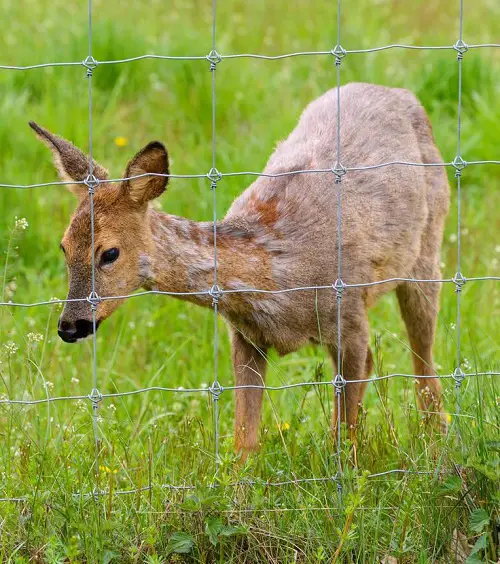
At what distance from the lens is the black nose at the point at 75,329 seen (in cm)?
445

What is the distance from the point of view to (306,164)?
523 centimetres

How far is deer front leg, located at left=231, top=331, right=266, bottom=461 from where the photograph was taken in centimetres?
496

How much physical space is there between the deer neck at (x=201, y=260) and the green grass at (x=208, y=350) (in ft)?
1.41

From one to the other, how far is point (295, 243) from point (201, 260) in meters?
0.47

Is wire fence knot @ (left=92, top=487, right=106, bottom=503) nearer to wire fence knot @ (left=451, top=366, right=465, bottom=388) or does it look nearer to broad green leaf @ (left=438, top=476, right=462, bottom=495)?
broad green leaf @ (left=438, top=476, right=462, bottom=495)

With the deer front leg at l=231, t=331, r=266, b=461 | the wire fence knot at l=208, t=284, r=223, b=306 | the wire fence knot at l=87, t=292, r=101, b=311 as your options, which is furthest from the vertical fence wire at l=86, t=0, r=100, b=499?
the deer front leg at l=231, t=331, r=266, b=461

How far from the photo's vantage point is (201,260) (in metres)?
→ 4.71

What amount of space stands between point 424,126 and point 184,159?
230 centimetres

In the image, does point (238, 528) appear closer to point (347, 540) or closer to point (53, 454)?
point (347, 540)

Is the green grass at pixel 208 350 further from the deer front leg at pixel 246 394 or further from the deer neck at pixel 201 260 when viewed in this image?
the deer neck at pixel 201 260

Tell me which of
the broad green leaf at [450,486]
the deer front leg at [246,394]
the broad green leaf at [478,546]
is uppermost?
the deer front leg at [246,394]

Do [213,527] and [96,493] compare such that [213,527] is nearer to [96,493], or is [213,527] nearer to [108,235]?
[96,493]

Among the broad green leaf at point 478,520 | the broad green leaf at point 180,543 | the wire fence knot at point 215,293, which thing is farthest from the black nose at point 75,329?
the broad green leaf at point 478,520

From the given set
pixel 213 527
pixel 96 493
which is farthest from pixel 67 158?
pixel 213 527
